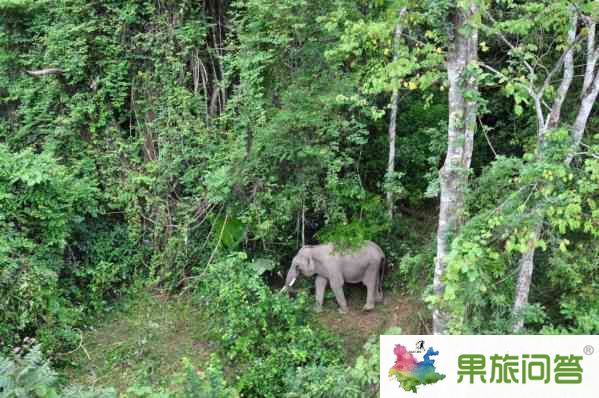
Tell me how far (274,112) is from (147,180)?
2133 mm

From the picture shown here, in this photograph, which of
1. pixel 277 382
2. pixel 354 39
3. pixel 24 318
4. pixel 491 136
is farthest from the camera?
pixel 491 136

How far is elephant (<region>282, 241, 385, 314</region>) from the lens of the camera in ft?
23.6

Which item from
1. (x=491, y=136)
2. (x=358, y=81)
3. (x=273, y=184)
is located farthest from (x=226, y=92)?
(x=491, y=136)

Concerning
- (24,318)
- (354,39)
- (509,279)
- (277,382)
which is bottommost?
(277,382)

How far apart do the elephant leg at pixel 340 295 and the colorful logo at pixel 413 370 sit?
8.55ft

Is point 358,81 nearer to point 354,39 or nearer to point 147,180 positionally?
point 354,39

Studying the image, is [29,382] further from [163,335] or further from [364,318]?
[364,318]

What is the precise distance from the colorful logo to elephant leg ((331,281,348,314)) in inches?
103

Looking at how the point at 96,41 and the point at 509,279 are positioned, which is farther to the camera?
the point at 96,41

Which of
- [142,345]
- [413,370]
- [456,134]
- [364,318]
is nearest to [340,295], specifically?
[364,318]

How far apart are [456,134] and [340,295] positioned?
295 centimetres

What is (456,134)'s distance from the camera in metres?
5.14

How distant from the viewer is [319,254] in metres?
7.28

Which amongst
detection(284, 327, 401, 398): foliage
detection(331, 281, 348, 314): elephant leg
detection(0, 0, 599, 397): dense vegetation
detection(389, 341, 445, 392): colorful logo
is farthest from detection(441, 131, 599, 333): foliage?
detection(331, 281, 348, 314): elephant leg
